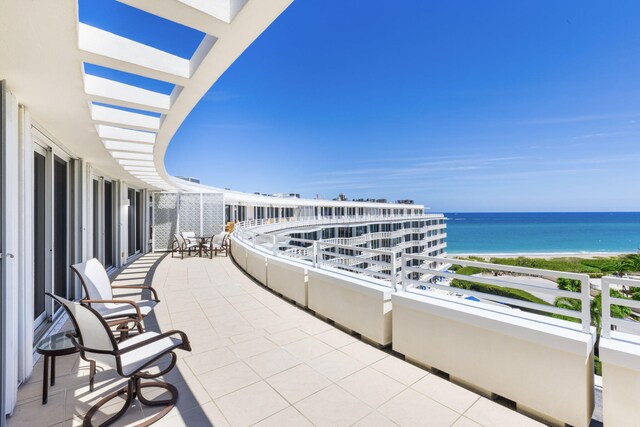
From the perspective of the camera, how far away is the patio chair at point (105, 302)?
10.1 ft

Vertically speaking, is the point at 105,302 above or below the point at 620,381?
above

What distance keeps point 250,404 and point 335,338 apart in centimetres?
153

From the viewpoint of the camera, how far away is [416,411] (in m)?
2.29

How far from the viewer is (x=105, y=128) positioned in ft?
13.2

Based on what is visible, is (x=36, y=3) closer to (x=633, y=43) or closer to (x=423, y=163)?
(x=633, y=43)

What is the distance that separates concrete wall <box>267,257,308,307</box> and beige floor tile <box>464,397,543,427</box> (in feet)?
9.35

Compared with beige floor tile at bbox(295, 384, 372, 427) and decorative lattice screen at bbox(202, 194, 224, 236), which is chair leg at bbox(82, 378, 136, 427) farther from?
decorative lattice screen at bbox(202, 194, 224, 236)

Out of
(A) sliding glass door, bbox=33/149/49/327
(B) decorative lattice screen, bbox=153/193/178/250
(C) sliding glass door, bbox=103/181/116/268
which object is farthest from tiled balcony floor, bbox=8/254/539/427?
(B) decorative lattice screen, bbox=153/193/178/250

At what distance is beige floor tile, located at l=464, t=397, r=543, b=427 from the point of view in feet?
7.09

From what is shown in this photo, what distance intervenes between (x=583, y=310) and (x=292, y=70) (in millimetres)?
16755

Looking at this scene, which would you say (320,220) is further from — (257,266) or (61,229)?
(61,229)

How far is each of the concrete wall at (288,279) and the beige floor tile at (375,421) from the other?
101 inches

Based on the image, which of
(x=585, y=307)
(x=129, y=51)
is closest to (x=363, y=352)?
(x=585, y=307)

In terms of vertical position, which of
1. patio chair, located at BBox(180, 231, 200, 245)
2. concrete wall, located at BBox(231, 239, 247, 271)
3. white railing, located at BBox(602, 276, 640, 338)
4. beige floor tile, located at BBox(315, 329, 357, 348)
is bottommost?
beige floor tile, located at BBox(315, 329, 357, 348)
